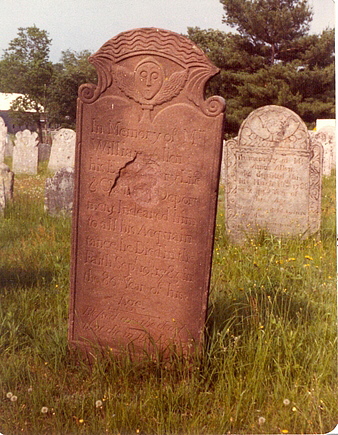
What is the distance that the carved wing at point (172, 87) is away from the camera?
10.1 feet

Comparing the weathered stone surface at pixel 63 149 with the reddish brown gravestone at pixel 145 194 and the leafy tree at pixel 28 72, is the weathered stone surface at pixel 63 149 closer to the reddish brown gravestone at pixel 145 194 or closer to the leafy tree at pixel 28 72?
the reddish brown gravestone at pixel 145 194

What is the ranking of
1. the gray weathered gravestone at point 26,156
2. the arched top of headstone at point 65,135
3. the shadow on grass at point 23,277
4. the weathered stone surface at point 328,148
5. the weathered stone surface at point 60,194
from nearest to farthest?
the shadow on grass at point 23,277, the weathered stone surface at point 60,194, the arched top of headstone at point 65,135, the gray weathered gravestone at point 26,156, the weathered stone surface at point 328,148

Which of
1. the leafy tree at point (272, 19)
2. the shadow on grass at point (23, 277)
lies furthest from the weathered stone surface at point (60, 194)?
the leafy tree at point (272, 19)

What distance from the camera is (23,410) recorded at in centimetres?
287

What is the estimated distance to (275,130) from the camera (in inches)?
244

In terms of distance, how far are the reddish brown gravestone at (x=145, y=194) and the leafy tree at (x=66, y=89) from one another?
1117 inches

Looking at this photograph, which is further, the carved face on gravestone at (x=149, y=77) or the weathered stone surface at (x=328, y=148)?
the weathered stone surface at (x=328, y=148)

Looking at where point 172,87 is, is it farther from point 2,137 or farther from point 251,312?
point 2,137

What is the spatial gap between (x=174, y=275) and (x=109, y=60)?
1.39m

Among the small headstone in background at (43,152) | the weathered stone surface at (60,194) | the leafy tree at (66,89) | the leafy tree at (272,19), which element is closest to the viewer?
the weathered stone surface at (60,194)

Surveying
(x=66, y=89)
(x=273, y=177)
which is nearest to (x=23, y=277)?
(x=273, y=177)

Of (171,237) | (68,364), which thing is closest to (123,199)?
(171,237)

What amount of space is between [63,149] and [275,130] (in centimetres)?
861

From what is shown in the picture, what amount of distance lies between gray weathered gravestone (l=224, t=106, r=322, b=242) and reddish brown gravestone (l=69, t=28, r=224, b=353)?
3107mm
